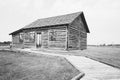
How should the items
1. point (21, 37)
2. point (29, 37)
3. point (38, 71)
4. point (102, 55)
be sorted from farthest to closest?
point (21, 37)
point (29, 37)
point (102, 55)
point (38, 71)

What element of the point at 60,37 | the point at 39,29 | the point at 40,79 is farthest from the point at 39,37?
the point at 40,79

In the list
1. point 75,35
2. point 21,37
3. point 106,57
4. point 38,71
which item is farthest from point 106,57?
point 21,37

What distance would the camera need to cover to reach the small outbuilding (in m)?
15.6

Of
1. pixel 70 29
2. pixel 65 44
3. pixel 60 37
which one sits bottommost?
pixel 65 44

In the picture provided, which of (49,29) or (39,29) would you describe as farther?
(39,29)

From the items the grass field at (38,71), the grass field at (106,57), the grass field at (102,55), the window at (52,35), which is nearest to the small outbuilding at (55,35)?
the window at (52,35)

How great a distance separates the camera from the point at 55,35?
647 inches

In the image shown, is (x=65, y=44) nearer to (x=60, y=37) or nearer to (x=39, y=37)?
(x=60, y=37)

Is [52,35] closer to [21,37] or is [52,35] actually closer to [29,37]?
[29,37]

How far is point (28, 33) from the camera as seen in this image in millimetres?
19734

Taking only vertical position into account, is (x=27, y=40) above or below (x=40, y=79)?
above

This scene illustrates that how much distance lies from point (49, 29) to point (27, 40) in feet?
16.8

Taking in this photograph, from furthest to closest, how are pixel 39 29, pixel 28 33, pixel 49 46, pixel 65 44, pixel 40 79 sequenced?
pixel 28 33, pixel 39 29, pixel 49 46, pixel 65 44, pixel 40 79

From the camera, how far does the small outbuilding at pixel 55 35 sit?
15.6 m
